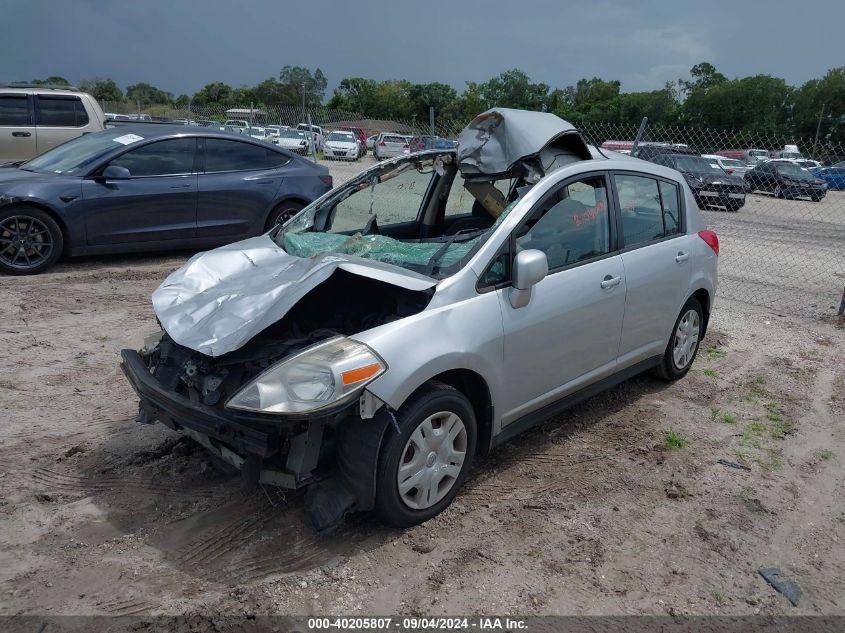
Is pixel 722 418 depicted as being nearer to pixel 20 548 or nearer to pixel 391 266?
pixel 391 266

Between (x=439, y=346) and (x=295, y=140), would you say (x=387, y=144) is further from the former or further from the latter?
(x=439, y=346)

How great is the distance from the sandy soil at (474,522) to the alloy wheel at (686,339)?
13.6 inches

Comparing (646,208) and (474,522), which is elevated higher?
(646,208)

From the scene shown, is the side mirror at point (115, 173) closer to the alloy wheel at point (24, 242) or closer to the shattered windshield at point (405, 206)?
the alloy wheel at point (24, 242)

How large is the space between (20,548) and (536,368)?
264cm

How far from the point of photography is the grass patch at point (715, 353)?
20.0 ft

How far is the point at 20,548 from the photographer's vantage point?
3.07 metres

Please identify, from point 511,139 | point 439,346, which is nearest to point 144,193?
point 511,139

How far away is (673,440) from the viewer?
445 cm

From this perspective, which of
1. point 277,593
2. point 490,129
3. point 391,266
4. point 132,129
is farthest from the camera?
point 132,129

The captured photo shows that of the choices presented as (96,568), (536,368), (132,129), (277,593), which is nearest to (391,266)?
(536,368)

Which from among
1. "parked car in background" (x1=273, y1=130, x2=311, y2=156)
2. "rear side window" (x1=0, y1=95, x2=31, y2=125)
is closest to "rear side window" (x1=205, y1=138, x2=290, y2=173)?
"rear side window" (x1=0, y1=95, x2=31, y2=125)

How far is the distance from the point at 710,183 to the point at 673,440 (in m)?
14.3

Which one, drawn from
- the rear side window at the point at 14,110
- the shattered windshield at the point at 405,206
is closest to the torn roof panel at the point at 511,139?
the shattered windshield at the point at 405,206
